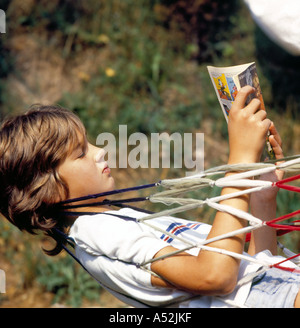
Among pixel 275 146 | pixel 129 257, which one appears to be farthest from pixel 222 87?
pixel 129 257

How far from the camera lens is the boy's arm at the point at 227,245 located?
4.49ft

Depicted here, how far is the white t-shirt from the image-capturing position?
1.45m

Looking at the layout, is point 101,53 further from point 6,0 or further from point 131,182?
point 131,182

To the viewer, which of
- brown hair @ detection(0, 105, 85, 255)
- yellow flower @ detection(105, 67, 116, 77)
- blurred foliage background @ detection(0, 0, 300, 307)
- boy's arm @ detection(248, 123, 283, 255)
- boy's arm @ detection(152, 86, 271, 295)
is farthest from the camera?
yellow flower @ detection(105, 67, 116, 77)

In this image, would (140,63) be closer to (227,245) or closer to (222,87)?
(222,87)

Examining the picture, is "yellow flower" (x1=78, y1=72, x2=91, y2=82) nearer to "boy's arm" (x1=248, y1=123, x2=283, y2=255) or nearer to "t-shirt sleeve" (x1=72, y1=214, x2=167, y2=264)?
"boy's arm" (x1=248, y1=123, x2=283, y2=255)

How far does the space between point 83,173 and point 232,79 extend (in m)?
0.56

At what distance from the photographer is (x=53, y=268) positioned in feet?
9.61

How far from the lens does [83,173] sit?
162 centimetres

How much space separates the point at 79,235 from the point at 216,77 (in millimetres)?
656

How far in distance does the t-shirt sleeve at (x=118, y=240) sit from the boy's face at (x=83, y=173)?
135mm

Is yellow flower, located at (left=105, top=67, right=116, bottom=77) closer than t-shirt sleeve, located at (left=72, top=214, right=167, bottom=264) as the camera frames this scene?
No

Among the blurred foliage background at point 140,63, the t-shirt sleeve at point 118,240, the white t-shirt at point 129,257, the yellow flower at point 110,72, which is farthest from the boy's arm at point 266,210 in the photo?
the yellow flower at point 110,72

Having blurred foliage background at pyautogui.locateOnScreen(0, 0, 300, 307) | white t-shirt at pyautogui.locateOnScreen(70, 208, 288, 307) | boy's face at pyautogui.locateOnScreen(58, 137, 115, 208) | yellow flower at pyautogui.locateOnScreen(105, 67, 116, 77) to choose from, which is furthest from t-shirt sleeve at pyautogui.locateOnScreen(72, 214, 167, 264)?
yellow flower at pyautogui.locateOnScreen(105, 67, 116, 77)
